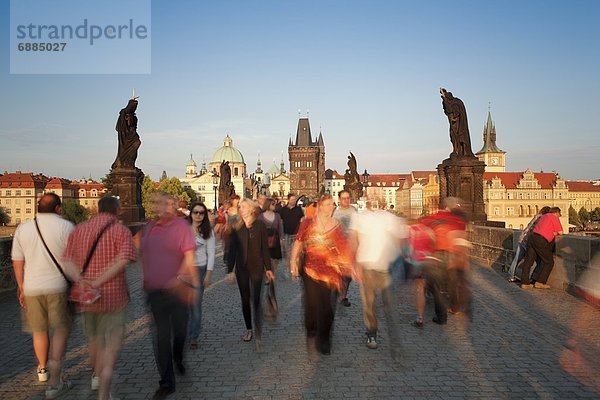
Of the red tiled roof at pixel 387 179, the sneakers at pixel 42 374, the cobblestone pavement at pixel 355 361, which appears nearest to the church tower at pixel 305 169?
the red tiled roof at pixel 387 179

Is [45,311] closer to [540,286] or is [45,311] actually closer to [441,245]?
[441,245]

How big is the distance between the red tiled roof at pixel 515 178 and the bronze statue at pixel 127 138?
9073 cm

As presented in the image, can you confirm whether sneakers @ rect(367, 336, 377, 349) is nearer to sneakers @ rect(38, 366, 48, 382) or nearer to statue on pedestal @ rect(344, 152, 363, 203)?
sneakers @ rect(38, 366, 48, 382)

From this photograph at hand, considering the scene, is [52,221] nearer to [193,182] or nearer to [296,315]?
[296,315]

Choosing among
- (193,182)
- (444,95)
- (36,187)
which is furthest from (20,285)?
(193,182)

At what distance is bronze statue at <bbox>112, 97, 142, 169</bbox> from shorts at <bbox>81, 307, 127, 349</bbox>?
12.0 m

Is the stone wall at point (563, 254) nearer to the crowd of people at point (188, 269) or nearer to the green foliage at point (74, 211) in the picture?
the crowd of people at point (188, 269)

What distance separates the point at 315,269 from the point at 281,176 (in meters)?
148

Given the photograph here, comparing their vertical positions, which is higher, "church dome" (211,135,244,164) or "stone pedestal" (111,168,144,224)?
"church dome" (211,135,244,164)

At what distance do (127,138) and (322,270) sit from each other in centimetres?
1169

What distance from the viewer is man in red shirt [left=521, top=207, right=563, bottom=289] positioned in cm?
941

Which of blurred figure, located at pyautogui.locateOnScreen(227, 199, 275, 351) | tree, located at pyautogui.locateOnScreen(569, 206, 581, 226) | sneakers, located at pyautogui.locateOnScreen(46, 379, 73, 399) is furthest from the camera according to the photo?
tree, located at pyautogui.locateOnScreen(569, 206, 581, 226)

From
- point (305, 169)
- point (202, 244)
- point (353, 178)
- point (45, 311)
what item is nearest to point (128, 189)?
point (202, 244)

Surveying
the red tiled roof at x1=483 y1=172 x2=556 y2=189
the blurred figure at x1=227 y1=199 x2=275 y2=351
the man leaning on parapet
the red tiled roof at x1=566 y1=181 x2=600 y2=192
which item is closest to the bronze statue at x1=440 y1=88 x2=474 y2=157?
the blurred figure at x1=227 y1=199 x2=275 y2=351
